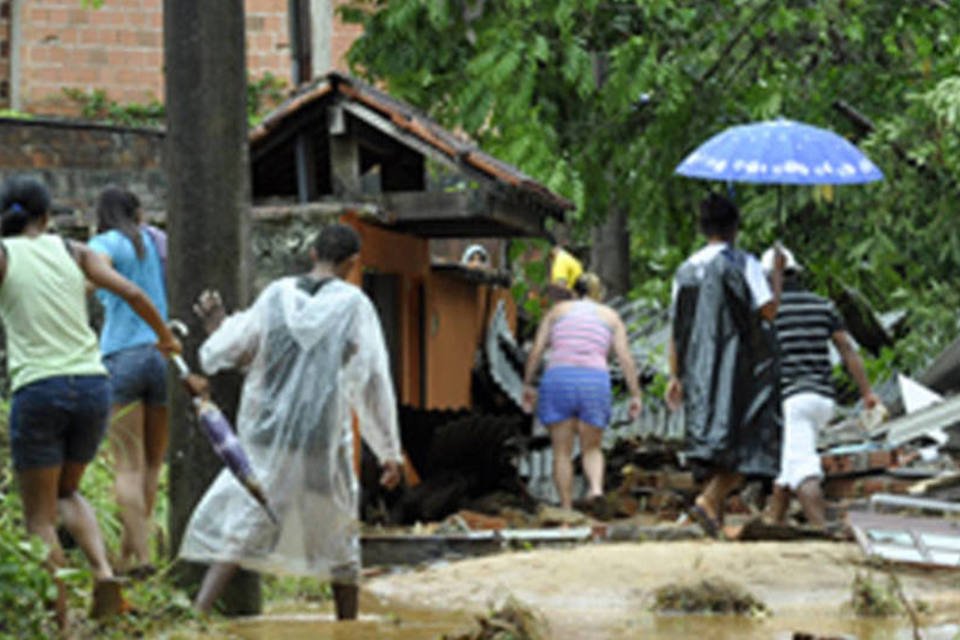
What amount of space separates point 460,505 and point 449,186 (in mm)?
4279

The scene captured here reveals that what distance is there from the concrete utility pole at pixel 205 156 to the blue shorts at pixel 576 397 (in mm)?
6778

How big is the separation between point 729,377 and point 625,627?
3137 millimetres

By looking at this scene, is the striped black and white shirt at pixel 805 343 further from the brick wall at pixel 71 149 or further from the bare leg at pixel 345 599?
the brick wall at pixel 71 149

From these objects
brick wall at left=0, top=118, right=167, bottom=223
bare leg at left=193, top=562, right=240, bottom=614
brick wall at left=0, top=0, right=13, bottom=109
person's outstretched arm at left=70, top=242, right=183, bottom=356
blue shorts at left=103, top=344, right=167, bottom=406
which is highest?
brick wall at left=0, top=0, right=13, bottom=109

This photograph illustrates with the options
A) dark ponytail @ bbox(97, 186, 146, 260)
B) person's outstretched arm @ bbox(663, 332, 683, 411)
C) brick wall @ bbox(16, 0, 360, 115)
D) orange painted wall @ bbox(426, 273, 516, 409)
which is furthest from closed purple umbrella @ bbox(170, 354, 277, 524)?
brick wall @ bbox(16, 0, 360, 115)

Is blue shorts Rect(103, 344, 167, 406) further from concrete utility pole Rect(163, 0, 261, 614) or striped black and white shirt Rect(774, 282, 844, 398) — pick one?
striped black and white shirt Rect(774, 282, 844, 398)

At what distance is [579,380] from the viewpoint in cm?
1617

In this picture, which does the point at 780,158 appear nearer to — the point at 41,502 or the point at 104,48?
the point at 41,502

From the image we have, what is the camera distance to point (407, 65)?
1925 centimetres

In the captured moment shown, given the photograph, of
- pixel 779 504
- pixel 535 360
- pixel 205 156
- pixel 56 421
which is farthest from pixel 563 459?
pixel 56 421

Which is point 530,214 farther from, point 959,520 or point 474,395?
point 959,520

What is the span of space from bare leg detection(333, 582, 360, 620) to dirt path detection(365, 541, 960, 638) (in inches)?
23.9

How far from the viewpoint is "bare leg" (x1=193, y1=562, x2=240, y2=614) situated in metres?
9.43

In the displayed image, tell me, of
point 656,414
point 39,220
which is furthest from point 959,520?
point 656,414
